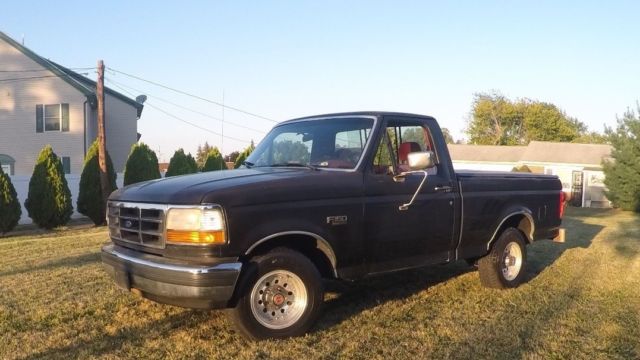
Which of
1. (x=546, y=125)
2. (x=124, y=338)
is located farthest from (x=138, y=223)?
(x=546, y=125)

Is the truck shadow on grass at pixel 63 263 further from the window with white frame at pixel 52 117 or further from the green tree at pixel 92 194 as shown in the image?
the window with white frame at pixel 52 117

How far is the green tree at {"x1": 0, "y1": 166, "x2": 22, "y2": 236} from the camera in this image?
45.6 feet

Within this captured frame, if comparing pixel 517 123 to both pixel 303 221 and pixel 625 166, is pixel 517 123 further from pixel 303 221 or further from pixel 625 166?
pixel 303 221

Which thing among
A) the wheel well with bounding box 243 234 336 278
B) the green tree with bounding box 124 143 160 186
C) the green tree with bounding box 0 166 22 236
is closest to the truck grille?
the wheel well with bounding box 243 234 336 278

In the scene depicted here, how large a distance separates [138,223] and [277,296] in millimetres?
1309

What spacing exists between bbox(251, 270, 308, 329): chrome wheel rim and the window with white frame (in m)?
23.6

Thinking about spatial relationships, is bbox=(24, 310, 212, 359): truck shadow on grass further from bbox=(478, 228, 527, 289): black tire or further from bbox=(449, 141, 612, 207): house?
bbox=(449, 141, 612, 207): house

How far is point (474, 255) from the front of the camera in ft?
20.5

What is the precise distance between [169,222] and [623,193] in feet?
89.6

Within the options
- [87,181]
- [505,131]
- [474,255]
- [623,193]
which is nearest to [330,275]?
[474,255]

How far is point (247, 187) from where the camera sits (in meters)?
4.34

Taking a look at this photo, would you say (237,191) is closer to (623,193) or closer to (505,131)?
(623,193)

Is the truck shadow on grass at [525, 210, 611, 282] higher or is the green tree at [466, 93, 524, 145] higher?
the green tree at [466, 93, 524, 145]

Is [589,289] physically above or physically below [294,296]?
below
